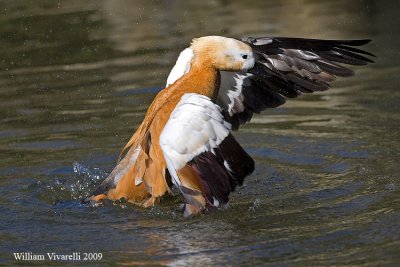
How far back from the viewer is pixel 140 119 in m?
8.95

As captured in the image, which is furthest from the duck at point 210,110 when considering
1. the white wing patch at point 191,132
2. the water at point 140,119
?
the water at point 140,119

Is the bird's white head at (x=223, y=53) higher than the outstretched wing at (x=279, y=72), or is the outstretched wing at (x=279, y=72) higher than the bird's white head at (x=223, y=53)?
the bird's white head at (x=223, y=53)

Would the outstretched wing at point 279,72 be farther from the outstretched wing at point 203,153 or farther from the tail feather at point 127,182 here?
the outstretched wing at point 203,153

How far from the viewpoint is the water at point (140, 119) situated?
19.6 ft

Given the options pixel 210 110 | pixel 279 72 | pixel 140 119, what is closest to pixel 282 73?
pixel 279 72

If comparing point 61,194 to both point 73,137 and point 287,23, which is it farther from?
point 287,23

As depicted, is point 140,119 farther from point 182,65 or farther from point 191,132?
point 191,132

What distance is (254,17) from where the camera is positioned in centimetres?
1201

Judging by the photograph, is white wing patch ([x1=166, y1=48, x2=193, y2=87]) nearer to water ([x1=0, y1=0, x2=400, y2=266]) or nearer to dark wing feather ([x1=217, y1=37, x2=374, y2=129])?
dark wing feather ([x1=217, y1=37, x2=374, y2=129])

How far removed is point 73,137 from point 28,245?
8.57 feet

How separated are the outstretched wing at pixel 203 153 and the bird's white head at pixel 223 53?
0.65 metres

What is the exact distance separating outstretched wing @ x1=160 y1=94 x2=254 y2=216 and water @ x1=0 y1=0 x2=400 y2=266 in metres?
0.29

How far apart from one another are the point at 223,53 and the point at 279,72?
0.86m

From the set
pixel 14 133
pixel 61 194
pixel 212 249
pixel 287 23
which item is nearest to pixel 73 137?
pixel 14 133
